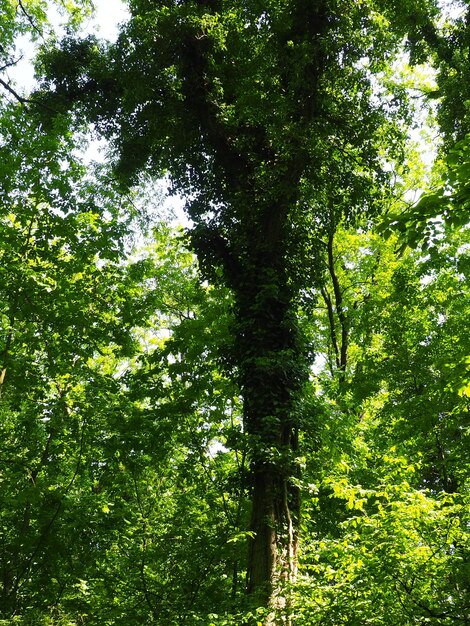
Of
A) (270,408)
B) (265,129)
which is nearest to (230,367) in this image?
(270,408)

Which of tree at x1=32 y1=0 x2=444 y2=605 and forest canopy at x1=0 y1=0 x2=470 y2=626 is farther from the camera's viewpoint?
tree at x1=32 y1=0 x2=444 y2=605

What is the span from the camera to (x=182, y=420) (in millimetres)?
7633

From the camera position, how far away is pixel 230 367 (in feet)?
25.5

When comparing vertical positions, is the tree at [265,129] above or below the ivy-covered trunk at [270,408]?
above

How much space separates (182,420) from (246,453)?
5.24 ft

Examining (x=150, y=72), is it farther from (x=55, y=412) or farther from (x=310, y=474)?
(x=310, y=474)

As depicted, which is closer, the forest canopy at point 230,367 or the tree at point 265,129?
the forest canopy at point 230,367

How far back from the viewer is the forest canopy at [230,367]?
5398 millimetres

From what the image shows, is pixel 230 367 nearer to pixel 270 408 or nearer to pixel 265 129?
pixel 270 408

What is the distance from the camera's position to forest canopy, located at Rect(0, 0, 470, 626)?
5398mm

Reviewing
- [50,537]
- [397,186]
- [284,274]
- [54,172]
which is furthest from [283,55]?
[397,186]

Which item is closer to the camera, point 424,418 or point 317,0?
point 317,0

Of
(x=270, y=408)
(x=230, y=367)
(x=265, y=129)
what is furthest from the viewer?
(x=265, y=129)

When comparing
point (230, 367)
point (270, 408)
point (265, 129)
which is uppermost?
point (265, 129)
